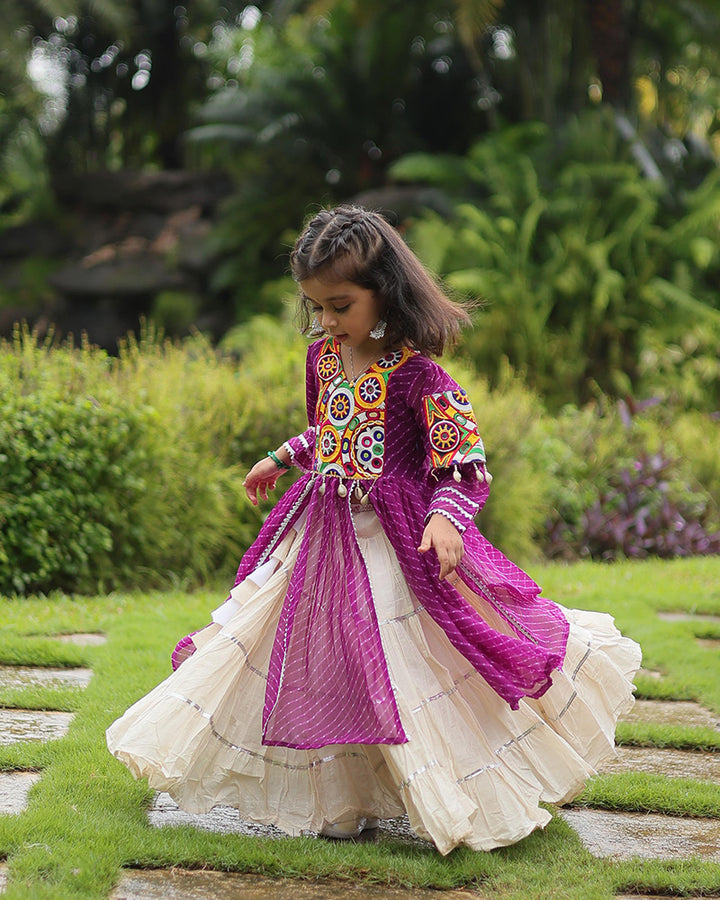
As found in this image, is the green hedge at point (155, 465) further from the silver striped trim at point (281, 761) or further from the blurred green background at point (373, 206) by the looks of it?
the silver striped trim at point (281, 761)

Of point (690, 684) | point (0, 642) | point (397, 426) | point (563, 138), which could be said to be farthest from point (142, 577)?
point (563, 138)

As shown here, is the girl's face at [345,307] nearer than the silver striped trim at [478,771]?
No

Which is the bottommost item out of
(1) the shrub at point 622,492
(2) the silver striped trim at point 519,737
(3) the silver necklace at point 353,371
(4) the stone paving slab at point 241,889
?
(1) the shrub at point 622,492

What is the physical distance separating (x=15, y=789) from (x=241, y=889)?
757 mm

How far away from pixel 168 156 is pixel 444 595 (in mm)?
18561

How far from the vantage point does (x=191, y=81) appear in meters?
18.9

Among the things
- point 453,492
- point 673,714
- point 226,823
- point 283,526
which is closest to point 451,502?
point 453,492

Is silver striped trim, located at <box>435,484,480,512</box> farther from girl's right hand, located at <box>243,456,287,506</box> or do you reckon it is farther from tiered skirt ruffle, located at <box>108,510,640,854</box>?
girl's right hand, located at <box>243,456,287,506</box>

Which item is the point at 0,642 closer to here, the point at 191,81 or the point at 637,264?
the point at 637,264

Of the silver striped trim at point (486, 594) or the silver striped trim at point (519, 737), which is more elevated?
the silver striped trim at point (486, 594)

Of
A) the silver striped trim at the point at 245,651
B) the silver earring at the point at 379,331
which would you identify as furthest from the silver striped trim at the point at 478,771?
the silver earring at the point at 379,331

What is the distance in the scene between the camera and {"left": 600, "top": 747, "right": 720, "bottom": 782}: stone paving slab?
122 inches

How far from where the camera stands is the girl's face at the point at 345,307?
8.56 feet

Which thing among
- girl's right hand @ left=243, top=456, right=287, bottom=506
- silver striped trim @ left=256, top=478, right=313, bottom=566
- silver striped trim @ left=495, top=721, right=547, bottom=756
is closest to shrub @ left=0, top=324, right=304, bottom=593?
girl's right hand @ left=243, top=456, right=287, bottom=506
